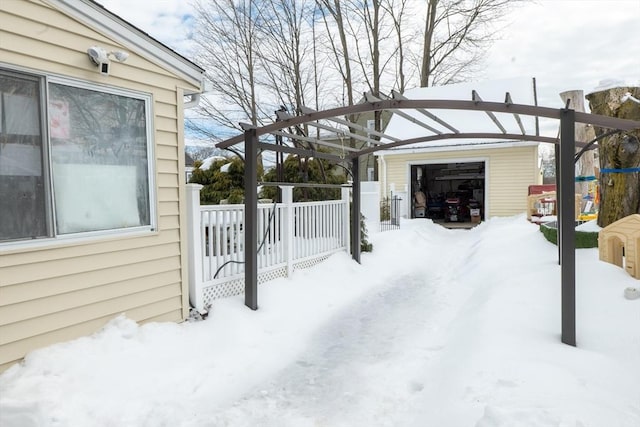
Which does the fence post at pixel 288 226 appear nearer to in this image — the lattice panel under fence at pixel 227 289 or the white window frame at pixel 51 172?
the lattice panel under fence at pixel 227 289

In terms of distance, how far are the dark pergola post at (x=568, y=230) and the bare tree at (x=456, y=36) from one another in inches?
649

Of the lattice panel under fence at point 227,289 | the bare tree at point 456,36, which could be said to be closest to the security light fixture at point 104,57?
the lattice panel under fence at point 227,289

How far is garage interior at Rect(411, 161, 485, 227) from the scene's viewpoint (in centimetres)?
1700

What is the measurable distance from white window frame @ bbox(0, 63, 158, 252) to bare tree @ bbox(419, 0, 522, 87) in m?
17.2

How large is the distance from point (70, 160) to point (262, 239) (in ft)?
8.98

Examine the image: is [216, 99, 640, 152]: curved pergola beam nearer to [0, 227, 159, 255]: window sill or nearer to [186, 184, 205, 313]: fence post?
[186, 184, 205, 313]: fence post

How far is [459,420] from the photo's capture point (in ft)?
8.33

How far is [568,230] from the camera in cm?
358

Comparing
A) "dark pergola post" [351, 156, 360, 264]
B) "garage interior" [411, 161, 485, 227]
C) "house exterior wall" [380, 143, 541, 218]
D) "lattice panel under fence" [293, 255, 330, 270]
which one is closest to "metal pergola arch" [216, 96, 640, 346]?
"lattice panel under fence" [293, 255, 330, 270]

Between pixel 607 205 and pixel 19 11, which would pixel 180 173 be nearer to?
pixel 19 11

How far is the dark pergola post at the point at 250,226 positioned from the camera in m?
4.90

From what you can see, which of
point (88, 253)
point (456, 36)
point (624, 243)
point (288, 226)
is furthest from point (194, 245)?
point (456, 36)

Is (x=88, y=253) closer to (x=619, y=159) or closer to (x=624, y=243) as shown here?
(x=624, y=243)

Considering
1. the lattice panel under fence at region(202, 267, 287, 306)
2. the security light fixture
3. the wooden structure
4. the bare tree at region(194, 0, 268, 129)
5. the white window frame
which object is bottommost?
the lattice panel under fence at region(202, 267, 287, 306)
